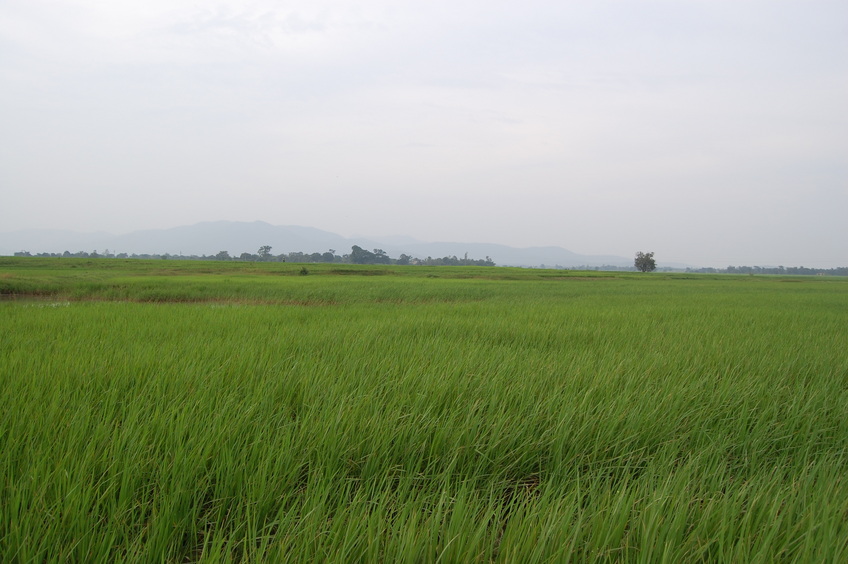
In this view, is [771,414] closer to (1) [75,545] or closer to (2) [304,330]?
(1) [75,545]

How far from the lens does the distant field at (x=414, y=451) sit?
115 cm

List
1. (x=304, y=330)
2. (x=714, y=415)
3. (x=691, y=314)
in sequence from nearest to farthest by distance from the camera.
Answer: (x=714, y=415), (x=304, y=330), (x=691, y=314)

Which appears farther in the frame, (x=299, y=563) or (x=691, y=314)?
(x=691, y=314)

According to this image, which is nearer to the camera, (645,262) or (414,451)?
(414,451)

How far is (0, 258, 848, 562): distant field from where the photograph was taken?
1.15 meters

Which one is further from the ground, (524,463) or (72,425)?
(72,425)

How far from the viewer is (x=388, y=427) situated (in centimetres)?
180

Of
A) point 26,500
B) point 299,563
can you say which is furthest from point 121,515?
point 299,563

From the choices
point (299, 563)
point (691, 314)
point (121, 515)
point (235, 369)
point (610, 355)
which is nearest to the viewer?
point (299, 563)

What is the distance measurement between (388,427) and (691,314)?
7.72 metres

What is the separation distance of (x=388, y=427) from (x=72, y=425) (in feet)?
4.51

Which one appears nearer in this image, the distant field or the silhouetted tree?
the distant field

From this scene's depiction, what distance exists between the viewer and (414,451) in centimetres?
173

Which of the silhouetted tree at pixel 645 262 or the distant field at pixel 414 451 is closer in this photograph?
the distant field at pixel 414 451
